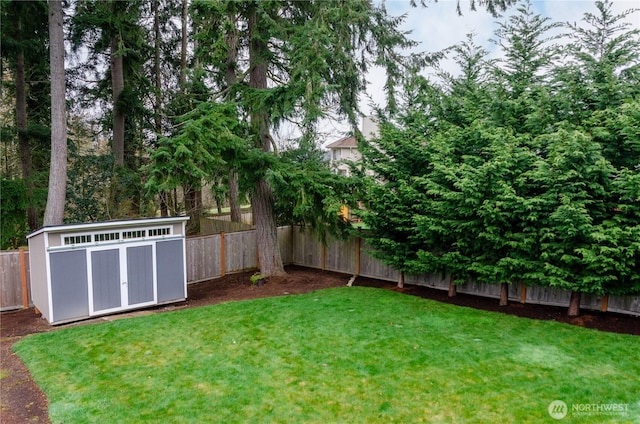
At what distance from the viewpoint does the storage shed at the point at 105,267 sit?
781cm

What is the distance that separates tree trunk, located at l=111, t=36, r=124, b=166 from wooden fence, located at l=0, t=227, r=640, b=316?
16.7ft

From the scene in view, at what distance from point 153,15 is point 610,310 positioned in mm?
17567

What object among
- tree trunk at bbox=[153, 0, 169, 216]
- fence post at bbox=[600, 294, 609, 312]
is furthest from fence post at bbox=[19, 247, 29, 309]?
fence post at bbox=[600, 294, 609, 312]

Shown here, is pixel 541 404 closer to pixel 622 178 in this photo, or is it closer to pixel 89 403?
pixel 622 178

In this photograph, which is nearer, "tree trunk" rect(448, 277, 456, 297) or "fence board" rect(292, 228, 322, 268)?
"tree trunk" rect(448, 277, 456, 297)

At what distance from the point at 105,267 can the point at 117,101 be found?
7.69 meters

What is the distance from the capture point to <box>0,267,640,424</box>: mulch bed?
4.97 m

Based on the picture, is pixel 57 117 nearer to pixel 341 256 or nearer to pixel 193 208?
pixel 193 208

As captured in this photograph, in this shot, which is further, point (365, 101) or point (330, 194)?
point (365, 101)

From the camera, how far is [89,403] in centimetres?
484

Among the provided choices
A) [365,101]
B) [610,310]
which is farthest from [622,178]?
[365,101]

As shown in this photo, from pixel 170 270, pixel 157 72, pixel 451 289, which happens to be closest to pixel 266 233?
pixel 170 270

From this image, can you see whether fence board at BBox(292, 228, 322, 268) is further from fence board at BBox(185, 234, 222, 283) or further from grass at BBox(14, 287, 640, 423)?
grass at BBox(14, 287, 640, 423)

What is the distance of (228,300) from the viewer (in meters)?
9.67
